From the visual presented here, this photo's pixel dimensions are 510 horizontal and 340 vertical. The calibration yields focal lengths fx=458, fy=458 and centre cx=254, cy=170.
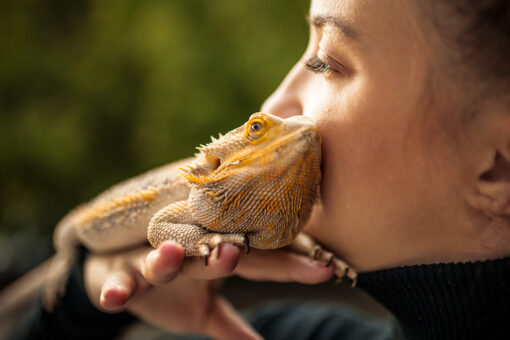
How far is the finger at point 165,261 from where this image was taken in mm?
906

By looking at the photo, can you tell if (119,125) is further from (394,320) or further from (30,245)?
(394,320)

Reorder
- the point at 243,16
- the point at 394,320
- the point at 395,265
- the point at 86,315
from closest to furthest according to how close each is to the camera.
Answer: the point at 395,265 → the point at 394,320 → the point at 86,315 → the point at 243,16

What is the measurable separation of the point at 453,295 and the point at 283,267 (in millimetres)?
436

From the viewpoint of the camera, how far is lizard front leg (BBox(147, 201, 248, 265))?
913mm

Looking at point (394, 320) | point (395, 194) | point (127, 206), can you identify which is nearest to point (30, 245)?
point (127, 206)

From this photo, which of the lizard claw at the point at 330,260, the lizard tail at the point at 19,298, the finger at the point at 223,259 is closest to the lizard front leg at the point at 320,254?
the lizard claw at the point at 330,260

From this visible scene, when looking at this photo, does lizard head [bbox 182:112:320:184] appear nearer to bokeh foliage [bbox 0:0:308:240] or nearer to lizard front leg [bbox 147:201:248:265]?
lizard front leg [bbox 147:201:248:265]

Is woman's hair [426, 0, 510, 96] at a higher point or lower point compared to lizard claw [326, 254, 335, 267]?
higher

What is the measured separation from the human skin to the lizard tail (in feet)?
3.37

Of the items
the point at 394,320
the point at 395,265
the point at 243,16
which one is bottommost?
the point at 394,320

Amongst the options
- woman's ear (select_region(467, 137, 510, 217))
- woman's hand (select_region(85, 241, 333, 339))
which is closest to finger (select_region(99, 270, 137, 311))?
woman's hand (select_region(85, 241, 333, 339))

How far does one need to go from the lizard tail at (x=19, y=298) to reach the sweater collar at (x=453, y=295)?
1419 millimetres

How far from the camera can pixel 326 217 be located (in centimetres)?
104

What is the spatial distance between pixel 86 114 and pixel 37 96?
1.13 ft
